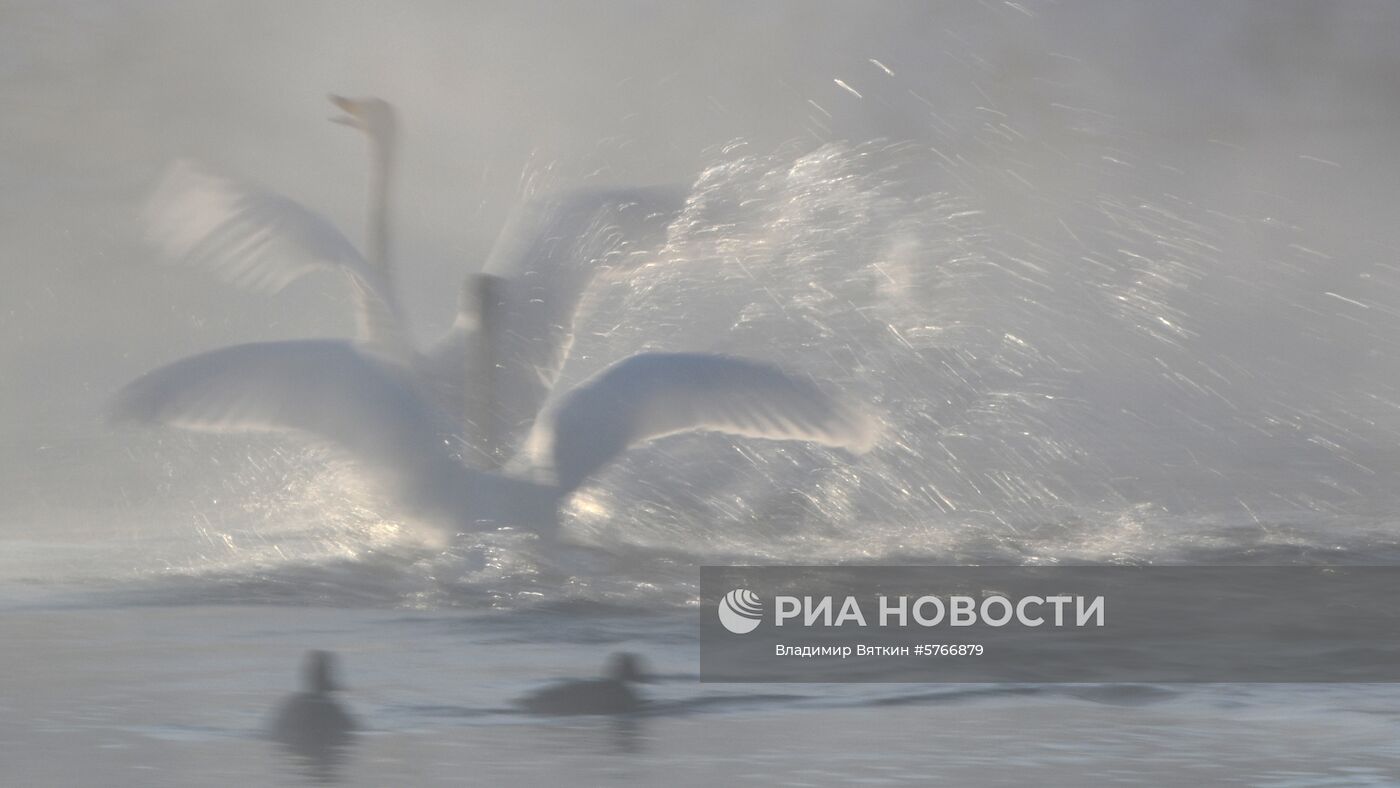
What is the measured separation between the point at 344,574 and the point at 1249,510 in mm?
6869

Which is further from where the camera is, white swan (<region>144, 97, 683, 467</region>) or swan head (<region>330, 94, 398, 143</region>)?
swan head (<region>330, 94, 398, 143</region>)

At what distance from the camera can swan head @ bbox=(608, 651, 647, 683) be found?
20.5 ft

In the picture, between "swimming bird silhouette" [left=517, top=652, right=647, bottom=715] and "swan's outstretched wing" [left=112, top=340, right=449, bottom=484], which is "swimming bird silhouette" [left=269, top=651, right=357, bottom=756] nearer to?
"swimming bird silhouette" [left=517, top=652, right=647, bottom=715]

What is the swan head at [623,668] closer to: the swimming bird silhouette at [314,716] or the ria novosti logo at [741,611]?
the swimming bird silhouette at [314,716]

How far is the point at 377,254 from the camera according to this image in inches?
595

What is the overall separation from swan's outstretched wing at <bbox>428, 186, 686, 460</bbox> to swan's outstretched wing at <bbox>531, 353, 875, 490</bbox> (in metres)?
1.37

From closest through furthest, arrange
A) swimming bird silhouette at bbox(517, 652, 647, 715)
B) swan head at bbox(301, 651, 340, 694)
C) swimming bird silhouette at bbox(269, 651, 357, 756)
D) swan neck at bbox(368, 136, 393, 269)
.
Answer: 1. swimming bird silhouette at bbox(269, 651, 357, 756)
2. swan head at bbox(301, 651, 340, 694)
3. swimming bird silhouette at bbox(517, 652, 647, 715)
4. swan neck at bbox(368, 136, 393, 269)

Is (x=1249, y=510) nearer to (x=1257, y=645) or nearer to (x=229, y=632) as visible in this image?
(x=1257, y=645)

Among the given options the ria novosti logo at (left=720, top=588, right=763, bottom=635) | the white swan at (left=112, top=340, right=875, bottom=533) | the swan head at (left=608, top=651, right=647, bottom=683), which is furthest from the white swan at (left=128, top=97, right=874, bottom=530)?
the swan head at (left=608, top=651, right=647, bottom=683)

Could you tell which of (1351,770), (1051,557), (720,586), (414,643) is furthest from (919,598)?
(1351,770)

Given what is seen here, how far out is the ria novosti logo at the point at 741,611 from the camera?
8.26 m

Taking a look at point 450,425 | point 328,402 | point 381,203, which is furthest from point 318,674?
point 381,203

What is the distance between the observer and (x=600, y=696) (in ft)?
20.3

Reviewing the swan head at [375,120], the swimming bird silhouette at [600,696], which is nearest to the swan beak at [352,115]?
the swan head at [375,120]
